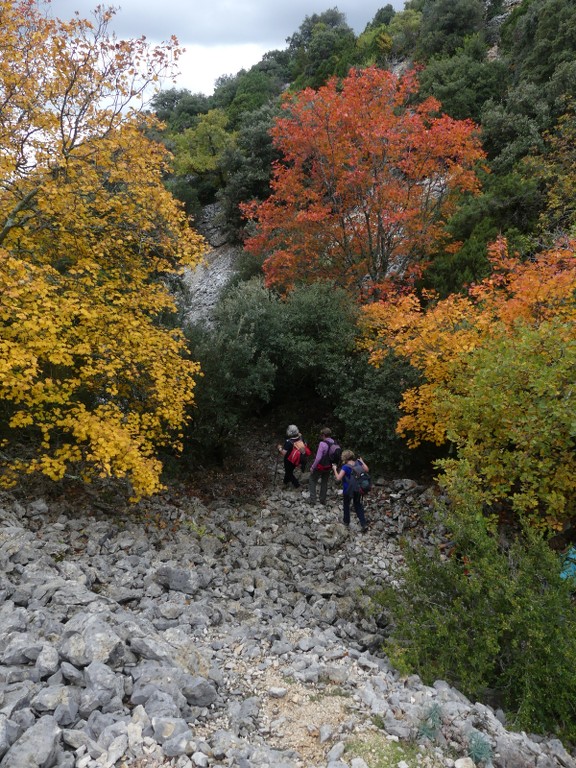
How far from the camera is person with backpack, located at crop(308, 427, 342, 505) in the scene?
10.8 m

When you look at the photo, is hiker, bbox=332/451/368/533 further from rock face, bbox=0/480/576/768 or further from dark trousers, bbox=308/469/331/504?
rock face, bbox=0/480/576/768

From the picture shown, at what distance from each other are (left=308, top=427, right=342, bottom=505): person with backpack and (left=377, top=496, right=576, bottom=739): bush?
14.5 feet

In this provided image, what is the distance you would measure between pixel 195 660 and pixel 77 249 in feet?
23.5

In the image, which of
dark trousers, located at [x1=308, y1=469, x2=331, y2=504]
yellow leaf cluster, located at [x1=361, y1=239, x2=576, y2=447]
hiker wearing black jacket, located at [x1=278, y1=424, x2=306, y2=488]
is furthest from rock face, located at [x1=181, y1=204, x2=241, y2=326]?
yellow leaf cluster, located at [x1=361, y1=239, x2=576, y2=447]

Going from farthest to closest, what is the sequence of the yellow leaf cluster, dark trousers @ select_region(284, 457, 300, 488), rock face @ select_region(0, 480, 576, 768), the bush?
dark trousers @ select_region(284, 457, 300, 488) → the yellow leaf cluster → the bush → rock face @ select_region(0, 480, 576, 768)

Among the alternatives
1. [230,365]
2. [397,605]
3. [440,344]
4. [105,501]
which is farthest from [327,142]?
[397,605]

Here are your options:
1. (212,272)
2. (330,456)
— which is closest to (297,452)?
(330,456)

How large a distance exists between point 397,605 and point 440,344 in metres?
5.26

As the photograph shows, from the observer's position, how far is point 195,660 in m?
5.08

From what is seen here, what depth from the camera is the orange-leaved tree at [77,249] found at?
7.32 metres

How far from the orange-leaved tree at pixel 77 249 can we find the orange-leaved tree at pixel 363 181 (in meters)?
6.96

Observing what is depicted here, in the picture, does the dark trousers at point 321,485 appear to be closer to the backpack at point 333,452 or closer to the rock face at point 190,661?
the backpack at point 333,452

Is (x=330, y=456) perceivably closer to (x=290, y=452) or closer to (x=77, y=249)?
(x=290, y=452)

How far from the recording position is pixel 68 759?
355 centimetres
